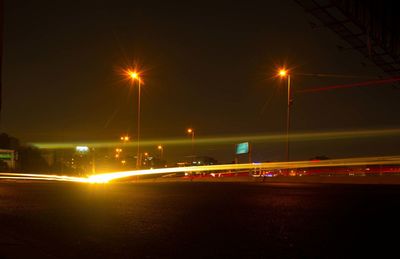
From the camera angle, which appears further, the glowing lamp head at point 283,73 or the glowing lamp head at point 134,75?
the glowing lamp head at point 134,75

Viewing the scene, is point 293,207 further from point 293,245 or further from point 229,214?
point 293,245

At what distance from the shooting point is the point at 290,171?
2648 centimetres

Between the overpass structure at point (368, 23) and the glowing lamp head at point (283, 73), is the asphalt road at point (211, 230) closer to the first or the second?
the overpass structure at point (368, 23)

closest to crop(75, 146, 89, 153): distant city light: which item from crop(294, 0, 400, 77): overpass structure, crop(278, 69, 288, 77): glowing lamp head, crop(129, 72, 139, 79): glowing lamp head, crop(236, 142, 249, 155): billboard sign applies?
crop(236, 142, 249, 155): billboard sign

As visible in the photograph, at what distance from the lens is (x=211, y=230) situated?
20.9 ft

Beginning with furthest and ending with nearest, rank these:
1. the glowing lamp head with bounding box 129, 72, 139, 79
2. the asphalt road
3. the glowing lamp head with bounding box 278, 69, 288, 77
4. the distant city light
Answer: the distant city light, the glowing lamp head with bounding box 129, 72, 139, 79, the glowing lamp head with bounding box 278, 69, 288, 77, the asphalt road

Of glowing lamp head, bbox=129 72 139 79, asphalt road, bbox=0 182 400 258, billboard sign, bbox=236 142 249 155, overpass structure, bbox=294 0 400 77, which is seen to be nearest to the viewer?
asphalt road, bbox=0 182 400 258

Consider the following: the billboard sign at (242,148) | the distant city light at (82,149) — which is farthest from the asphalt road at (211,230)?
the distant city light at (82,149)

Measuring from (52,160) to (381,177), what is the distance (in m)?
118

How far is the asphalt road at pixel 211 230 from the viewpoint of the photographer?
16.6 feet

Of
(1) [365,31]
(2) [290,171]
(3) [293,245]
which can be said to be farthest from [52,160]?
(3) [293,245]

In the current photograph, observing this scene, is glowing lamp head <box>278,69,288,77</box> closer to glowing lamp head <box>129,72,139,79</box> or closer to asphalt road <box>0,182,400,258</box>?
glowing lamp head <box>129,72,139,79</box>

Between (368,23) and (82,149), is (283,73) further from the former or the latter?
(82,149)

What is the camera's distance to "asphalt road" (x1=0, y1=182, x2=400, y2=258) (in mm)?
5062
